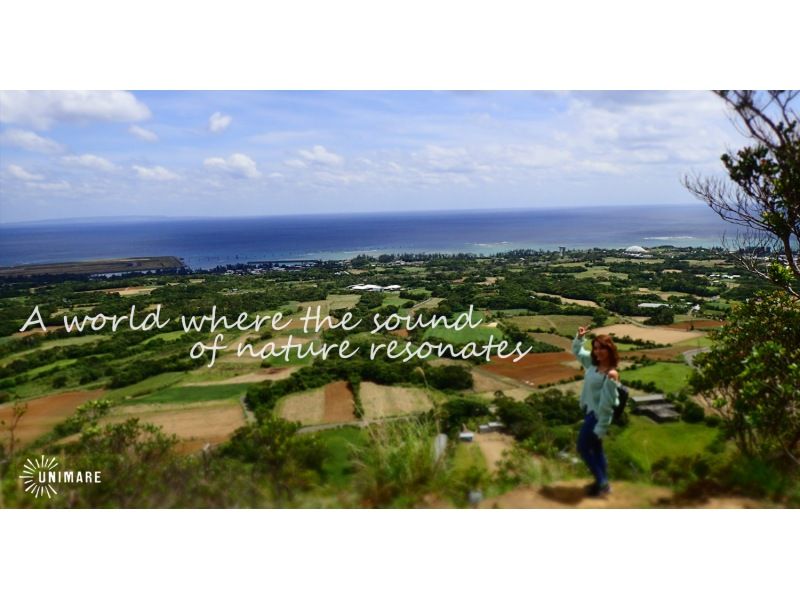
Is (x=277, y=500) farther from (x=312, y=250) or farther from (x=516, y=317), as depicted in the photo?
(x=312, y=250)

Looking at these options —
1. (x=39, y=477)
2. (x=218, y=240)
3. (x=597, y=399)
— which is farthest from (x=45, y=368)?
(x=218, y=240)

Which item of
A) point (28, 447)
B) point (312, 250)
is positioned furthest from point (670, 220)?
point (28, 447)

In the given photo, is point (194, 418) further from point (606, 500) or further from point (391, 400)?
point (606, 500)

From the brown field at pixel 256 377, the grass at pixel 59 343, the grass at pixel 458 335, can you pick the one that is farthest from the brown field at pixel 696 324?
the grass at pixel 59 343

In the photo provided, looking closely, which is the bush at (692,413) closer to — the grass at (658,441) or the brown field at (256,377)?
the grass at (658,441)

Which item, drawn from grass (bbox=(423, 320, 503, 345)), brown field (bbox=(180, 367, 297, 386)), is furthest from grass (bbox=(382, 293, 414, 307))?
brown field (bbox=(180, 367, 297, 386))
